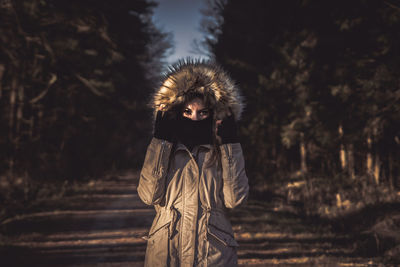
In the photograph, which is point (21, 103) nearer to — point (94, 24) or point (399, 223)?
point (94, 24)

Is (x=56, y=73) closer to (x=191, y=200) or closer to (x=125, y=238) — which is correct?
(x=125, y=238)

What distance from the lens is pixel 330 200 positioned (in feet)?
37.7

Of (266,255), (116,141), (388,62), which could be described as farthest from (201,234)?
(116,141)

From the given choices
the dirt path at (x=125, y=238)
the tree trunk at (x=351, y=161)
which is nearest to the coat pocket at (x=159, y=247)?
the dirt path at (x=125, y=238)

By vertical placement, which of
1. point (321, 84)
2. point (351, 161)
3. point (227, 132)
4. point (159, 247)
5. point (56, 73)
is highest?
point (56, 73)

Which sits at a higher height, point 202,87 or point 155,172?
point 202,87

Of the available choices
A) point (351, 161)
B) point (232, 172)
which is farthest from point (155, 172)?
point (351, 161)

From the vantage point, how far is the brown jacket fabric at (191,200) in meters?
2.70

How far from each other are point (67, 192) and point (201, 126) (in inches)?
498

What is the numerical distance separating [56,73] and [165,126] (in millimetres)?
13287

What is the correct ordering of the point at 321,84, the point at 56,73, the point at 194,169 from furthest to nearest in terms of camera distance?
the point at 56,73 → the point at 321,84 → the point at 194,169

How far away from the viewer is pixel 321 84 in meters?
12.9

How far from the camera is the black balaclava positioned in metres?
2.96

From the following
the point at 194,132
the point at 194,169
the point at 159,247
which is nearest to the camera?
the point at 159,247
